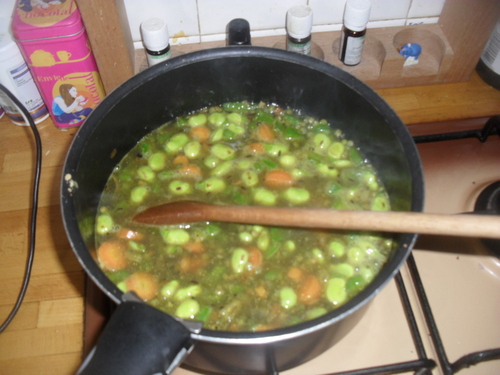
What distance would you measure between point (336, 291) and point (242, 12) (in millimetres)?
814

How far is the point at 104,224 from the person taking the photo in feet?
3.24

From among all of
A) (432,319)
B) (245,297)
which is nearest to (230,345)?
(245,297)

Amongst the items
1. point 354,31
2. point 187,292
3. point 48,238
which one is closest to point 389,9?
point 354,31

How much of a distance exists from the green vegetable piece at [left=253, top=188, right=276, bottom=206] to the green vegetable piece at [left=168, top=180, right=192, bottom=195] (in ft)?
0.52

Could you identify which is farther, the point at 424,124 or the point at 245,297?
the point at 424,124

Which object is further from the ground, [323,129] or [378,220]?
[378,220]

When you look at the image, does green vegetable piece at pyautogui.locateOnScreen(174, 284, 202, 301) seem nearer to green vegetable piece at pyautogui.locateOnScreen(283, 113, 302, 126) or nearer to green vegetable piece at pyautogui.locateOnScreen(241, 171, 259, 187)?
green vegetable piece at pyautogui.locateOnScreen(241, 171, 259, 187)

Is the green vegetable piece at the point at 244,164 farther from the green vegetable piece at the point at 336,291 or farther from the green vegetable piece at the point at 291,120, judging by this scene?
the green vegetable piece at the point at 336,291

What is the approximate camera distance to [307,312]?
2.85 ft

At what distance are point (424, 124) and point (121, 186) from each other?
82 cm

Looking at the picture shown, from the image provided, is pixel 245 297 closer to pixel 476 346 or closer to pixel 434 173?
pixel 476 346

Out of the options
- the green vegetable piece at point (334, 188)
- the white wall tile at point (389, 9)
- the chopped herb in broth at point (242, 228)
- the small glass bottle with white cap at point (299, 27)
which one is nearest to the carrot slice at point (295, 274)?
the chopped herb in broth at point (242, 228)

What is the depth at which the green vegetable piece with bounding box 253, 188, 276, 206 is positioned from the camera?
3.30 ft

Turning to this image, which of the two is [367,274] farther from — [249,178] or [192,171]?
[192,171]
